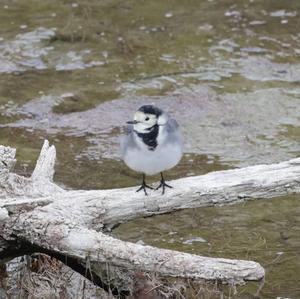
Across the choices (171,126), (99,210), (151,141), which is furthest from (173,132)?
(99,210)

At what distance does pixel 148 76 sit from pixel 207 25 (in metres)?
1.26

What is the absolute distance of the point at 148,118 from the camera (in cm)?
465

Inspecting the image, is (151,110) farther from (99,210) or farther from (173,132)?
(99,210)

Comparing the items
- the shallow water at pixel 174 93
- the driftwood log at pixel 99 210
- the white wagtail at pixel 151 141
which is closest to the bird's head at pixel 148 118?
the white wagtail at pixel 151 141

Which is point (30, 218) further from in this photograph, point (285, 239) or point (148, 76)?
point (148, 76)

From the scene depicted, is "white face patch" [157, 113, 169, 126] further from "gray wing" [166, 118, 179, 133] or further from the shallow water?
the shallow water

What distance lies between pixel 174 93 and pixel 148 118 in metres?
3.75

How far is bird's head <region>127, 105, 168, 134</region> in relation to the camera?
464 cm

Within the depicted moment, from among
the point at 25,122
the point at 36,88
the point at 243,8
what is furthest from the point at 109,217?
the point at 243,8

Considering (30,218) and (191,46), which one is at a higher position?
(30,218)

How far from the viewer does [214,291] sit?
4535 millimetres

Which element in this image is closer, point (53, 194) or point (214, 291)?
point (214, 291)

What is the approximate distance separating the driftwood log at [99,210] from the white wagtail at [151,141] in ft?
0.47

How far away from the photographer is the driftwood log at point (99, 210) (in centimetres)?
456
